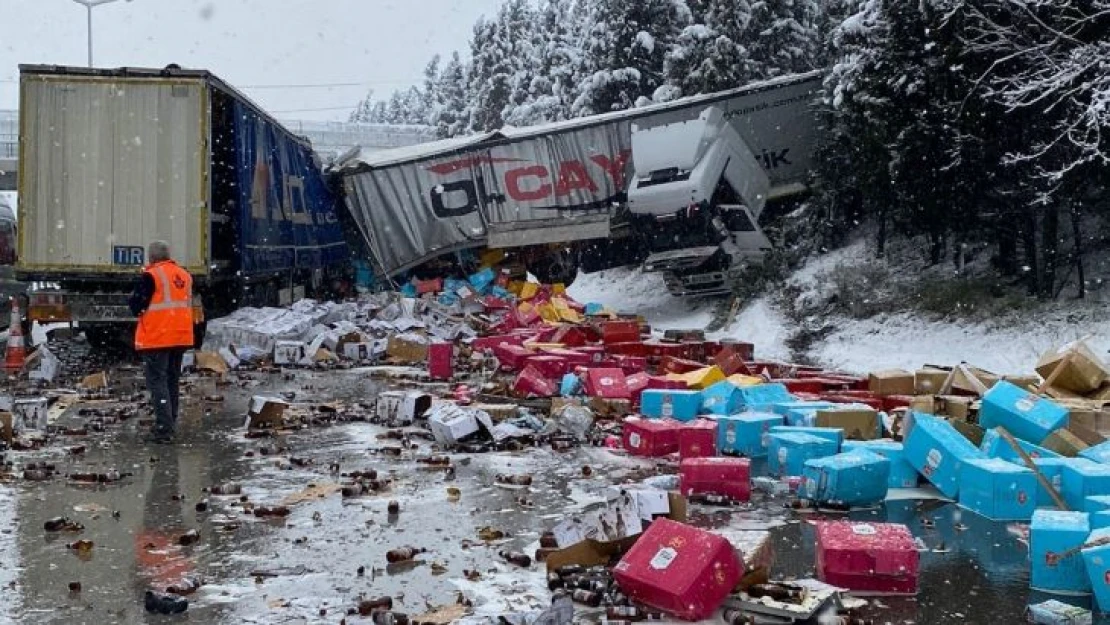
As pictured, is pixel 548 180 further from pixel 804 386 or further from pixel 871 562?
pixel 871 562

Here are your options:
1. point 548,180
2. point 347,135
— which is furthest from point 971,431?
Answer: point 347,135

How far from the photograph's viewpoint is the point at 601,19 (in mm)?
40688

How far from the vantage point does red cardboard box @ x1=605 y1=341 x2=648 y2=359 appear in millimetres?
15070

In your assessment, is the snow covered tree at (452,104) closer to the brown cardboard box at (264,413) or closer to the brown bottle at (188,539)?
the brown cardboard box at (264,413)

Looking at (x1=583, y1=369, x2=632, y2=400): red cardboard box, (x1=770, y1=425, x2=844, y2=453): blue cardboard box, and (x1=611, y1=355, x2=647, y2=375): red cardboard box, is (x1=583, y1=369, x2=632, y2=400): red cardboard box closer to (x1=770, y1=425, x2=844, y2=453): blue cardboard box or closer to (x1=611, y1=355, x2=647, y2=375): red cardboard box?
(x1=611, y1=355, x2=647, y2=375): red cardboard box

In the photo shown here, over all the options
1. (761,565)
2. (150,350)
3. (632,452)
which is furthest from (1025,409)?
(150,350)

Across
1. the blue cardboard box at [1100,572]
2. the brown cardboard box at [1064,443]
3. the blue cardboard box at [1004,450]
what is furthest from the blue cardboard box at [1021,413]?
the blue cardboard box at [1100,572]

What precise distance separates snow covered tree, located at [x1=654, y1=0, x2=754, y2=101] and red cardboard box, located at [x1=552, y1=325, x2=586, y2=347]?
1782 cm

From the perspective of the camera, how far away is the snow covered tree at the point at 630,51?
3756 centimetres

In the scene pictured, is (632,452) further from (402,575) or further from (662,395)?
(402,575)

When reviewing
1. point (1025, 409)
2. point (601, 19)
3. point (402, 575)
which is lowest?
point (402, 575)

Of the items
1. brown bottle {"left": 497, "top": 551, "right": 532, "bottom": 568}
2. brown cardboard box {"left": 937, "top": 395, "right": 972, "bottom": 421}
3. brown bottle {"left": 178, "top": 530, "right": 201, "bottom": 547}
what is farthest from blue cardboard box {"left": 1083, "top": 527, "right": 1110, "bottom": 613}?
brown bottle {"left": 178, "top": 530, "right": 201, "bottom": 547}

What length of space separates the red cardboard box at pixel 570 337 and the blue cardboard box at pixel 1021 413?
27.7 ft

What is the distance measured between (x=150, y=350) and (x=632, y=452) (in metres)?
4.19
